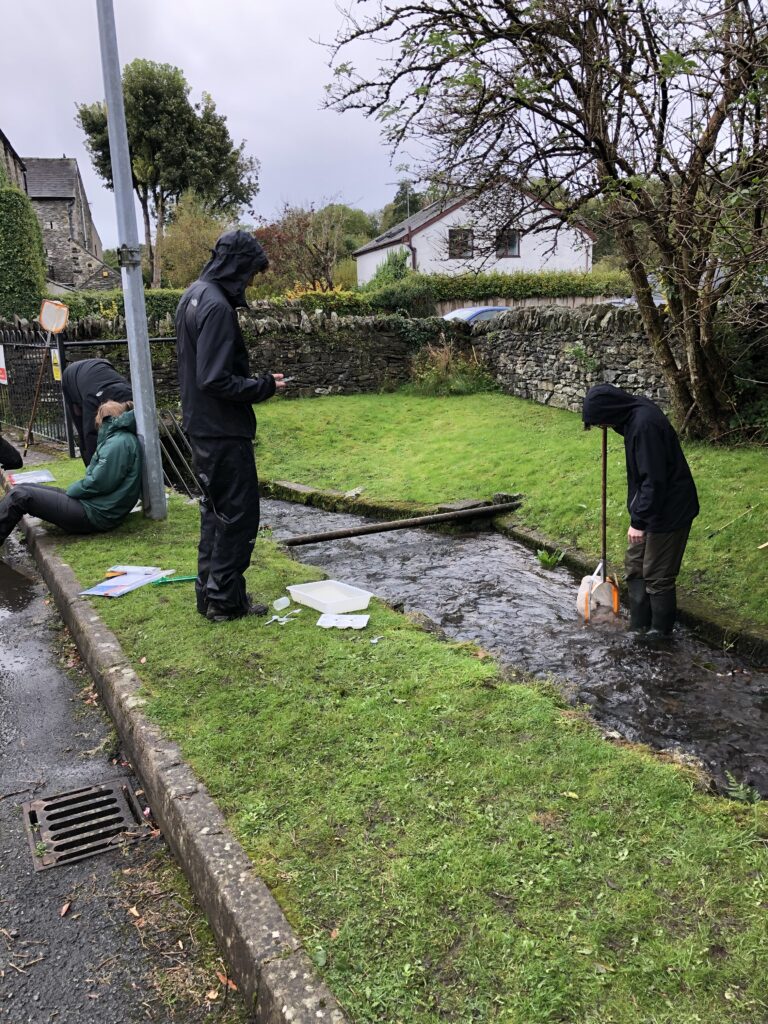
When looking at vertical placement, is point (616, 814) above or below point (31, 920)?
above

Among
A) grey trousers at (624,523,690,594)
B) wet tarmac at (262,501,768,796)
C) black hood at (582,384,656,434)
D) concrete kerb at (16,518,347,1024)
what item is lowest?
wet tarmac at (262,501,768,796)

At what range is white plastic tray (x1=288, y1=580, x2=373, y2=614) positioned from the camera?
5320 millimetres

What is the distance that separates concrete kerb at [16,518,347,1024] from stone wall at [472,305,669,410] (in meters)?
9.34

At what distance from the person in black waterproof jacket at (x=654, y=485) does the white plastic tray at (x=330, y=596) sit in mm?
2153

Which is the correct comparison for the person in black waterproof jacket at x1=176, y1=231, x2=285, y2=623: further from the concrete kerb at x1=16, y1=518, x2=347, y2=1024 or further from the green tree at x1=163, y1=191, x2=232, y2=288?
the green tree at x1=163, y1=191, x2=232, y2=288

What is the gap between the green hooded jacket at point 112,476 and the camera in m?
7.22

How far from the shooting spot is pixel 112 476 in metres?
7.23

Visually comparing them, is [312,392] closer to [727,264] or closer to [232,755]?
[727,264]

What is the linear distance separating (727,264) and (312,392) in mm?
14285

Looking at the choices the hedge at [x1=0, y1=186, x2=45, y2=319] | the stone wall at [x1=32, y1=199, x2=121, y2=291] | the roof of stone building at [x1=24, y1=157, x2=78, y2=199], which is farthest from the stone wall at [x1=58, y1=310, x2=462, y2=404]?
the roof of stone building at [x1=24, y1=157, x2=78, y2=199]

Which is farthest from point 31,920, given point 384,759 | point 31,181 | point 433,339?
point 31,181

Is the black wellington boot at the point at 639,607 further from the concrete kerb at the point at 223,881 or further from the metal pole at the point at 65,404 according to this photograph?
the metal pole at the point at 65,404

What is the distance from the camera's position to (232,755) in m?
3.44

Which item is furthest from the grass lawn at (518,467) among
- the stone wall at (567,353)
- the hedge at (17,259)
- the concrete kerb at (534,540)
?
the hedge at (17,259)
